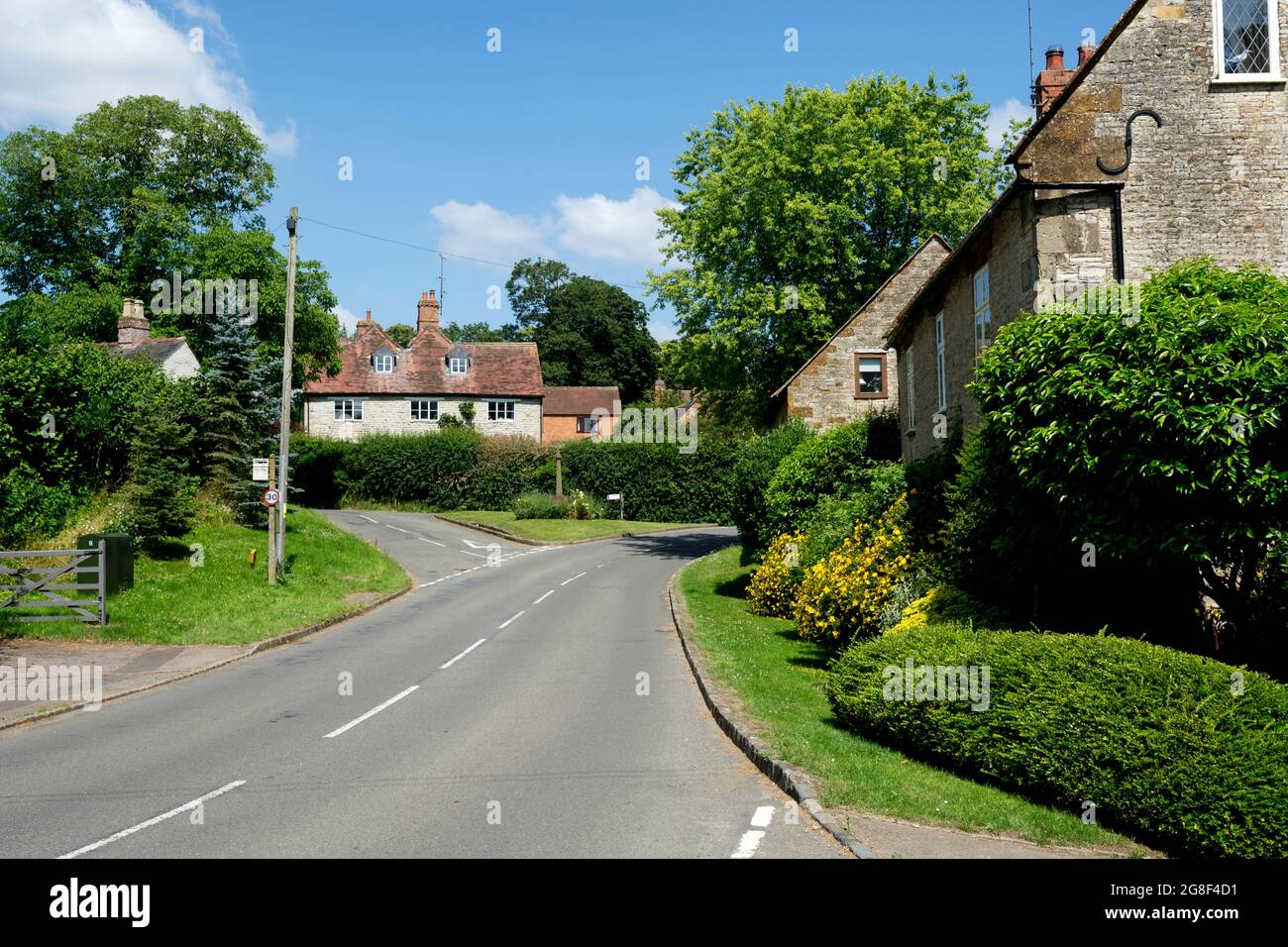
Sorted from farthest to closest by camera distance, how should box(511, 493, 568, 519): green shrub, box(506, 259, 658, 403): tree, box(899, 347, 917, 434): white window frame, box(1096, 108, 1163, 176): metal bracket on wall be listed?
box(506, 259, 658, 403): tree, box(511, 493, 568, 519): green shrub, box(899, 347, 917, 434): white window frame, box(1096, 108, 1163, 176): metal bracket on wall

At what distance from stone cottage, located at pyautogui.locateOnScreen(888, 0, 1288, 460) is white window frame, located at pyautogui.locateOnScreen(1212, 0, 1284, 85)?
1cm

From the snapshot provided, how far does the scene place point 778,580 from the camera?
72.9 ft

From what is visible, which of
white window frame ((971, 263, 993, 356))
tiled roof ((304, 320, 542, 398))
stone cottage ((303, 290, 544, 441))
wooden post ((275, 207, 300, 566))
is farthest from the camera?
tiled roof ((304, 320, 542, 398))

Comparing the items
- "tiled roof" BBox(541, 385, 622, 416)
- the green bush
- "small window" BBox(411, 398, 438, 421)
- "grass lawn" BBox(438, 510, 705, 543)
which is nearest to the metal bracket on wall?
the green bush

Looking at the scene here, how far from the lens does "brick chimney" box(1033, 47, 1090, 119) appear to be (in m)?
19.0

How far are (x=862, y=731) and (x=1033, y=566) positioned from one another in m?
3.27

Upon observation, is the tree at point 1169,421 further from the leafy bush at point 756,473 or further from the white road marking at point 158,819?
the leafy bush at point 756,473

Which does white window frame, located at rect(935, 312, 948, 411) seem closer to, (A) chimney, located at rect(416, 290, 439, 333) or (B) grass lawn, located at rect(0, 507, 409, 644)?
(B) grass lawn, located at rect(0, 507, 409, 644)

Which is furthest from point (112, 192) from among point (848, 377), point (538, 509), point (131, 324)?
point (848, 377)

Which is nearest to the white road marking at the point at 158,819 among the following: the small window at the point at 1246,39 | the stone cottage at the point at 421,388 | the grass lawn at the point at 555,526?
the small window at the point at 1246,39

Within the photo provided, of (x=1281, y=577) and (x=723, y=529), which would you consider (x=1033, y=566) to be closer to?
(x=1281, y=577)

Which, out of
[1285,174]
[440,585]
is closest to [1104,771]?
[1285,174]

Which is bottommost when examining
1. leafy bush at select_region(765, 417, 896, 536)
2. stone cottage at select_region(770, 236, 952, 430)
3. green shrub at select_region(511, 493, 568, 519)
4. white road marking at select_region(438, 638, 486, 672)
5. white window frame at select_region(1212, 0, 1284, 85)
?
white road marking at select_region(438, 638, 486, 672)

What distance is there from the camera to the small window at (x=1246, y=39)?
47.8 feet
